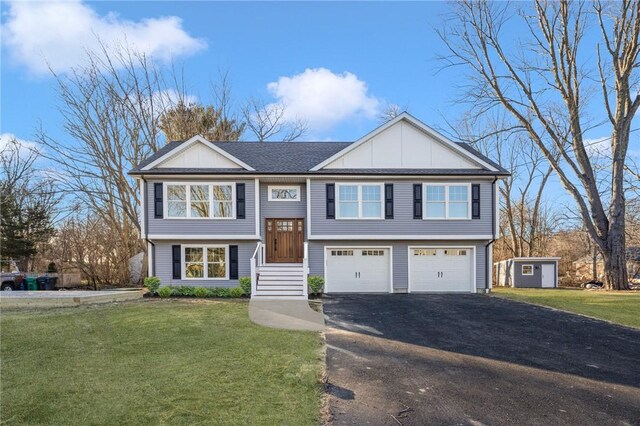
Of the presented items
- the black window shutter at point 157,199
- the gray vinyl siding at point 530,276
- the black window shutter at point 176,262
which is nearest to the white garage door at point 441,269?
the black window shutter at point 176,262

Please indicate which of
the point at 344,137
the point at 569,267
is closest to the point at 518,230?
the point at 569,267

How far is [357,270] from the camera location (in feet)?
52.5

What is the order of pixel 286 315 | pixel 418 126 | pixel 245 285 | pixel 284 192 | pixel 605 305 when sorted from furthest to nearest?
pixel 284 192
pixel 418 126
pixel 245 285
pixel 605 305
pixel 286 315

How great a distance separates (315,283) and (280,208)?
379 centimetres

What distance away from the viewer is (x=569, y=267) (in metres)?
30.5

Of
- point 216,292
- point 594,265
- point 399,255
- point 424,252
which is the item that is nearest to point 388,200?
point 399,255

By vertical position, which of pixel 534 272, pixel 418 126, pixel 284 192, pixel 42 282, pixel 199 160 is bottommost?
pixel 534 272

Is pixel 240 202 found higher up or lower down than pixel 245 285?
higher up

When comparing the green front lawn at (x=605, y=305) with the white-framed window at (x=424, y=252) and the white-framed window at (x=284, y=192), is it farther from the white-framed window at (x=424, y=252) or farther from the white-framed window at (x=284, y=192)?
the white-framed window at (x=284, y=192)

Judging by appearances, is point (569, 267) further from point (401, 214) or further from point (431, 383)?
point (431, 383)

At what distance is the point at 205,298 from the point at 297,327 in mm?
6526

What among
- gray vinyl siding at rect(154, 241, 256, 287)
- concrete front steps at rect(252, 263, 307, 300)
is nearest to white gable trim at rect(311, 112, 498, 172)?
concrete front steps at rect(252, 263, 307, 300)

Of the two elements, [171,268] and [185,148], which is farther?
[185,148]

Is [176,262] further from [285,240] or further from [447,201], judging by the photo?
[447,201]
